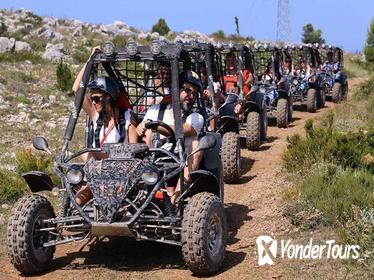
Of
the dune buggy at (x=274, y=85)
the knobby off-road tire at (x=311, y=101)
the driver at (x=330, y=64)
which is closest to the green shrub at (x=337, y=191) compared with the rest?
the dune buggy at (x=274, y=85)

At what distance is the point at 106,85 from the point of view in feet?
19.7

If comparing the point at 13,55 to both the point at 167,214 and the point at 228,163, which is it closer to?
the point at 228,163

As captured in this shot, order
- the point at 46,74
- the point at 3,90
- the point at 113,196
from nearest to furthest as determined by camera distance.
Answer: the point at 113,196 < the point at 3,90 < the point at 46,74

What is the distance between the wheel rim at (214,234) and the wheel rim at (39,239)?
1410 millimetres

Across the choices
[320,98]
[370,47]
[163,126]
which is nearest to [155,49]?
[163,126]

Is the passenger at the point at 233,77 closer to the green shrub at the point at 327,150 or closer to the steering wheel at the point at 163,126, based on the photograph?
the green shrub at the point at 327,150

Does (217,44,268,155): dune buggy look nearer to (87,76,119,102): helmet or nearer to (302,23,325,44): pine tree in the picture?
(87,76,119,102): helmet

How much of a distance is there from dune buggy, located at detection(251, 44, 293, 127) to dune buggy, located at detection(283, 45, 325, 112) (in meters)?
0.79

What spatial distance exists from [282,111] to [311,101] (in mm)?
3002

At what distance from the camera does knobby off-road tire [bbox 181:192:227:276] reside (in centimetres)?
493

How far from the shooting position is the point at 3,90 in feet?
51.3

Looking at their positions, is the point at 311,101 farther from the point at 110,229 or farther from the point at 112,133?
the point at 110,229

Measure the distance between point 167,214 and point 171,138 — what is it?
966 millimetres

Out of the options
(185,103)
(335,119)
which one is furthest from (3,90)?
(185,103)
